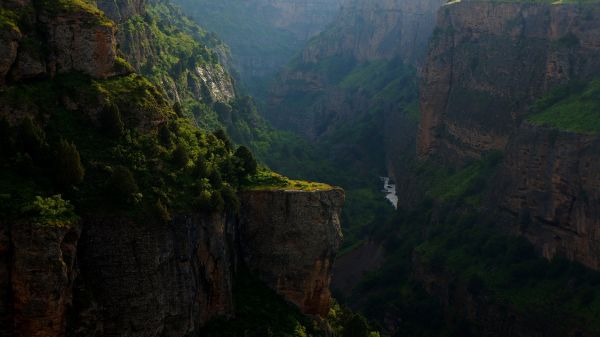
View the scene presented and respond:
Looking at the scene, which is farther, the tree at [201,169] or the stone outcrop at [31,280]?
the tree at [201,169]

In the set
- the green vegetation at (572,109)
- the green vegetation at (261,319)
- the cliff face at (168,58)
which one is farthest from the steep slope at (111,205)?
the green vegetation at (572,109)

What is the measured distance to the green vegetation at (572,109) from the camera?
96.6 meters

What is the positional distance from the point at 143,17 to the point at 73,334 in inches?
3500

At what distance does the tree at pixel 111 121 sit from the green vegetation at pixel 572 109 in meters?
→ 59.3

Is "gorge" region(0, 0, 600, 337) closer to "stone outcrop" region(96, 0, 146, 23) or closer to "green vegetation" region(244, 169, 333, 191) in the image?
"green vegetation" region(244, 169, 333, 191)

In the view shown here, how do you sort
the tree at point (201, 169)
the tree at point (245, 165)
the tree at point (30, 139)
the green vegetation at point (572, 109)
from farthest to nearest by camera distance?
the green vegetation at point (572, 109)
the tree at point (245, 165)
the tree at point (201, 169)
the tree at point (30, 139)

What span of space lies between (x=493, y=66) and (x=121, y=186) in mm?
96067

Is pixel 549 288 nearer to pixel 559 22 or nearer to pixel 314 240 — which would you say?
pixel 314 240

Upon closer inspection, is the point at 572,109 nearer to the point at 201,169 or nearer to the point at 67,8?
the point at 201,169

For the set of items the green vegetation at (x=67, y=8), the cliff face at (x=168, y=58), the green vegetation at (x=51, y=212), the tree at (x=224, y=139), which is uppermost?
the cliff face at (x=168, y=58)

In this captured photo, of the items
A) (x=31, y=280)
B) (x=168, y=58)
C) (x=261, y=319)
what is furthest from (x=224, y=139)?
(x=168, y=58)

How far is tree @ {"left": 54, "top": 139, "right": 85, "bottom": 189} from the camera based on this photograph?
45156mm

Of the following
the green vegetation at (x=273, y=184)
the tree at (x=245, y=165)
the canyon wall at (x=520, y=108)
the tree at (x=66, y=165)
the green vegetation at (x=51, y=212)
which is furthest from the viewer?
the canyon wall at (x=520, y=108)

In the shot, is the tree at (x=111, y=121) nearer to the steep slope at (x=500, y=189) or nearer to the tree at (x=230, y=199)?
the tree at (x=230, y=199)
